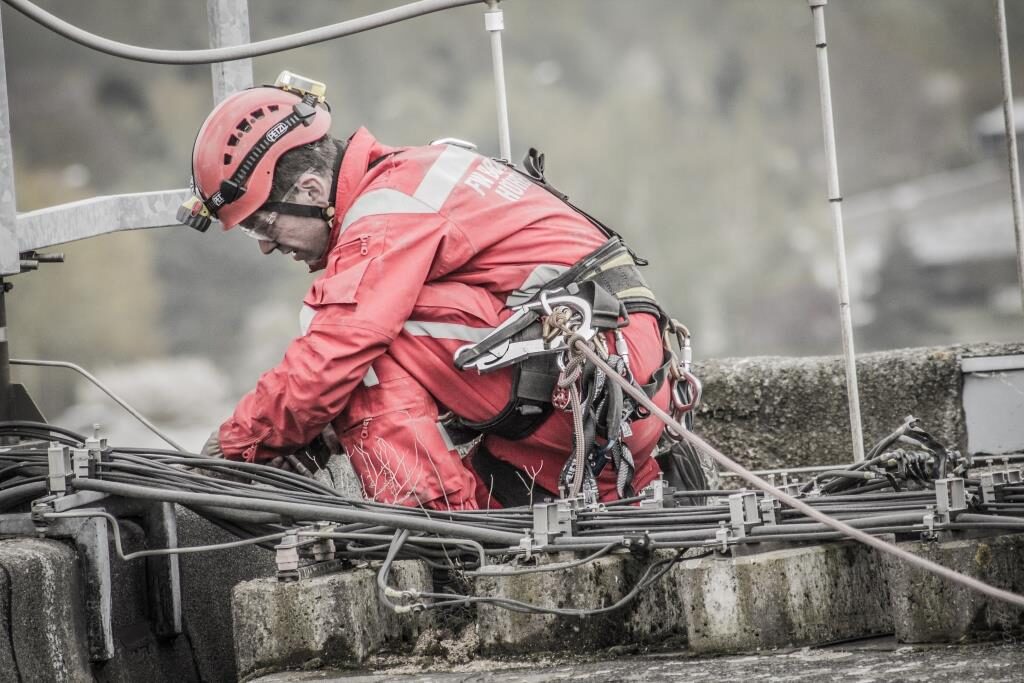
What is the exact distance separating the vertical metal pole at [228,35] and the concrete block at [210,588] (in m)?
1.60

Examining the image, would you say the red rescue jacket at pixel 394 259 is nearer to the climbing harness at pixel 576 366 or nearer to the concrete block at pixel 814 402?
the climbing harness at pixel 576 366

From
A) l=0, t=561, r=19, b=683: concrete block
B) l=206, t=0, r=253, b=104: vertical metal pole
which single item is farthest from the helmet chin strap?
l=0, t=561, r=19, b=683: concrete block

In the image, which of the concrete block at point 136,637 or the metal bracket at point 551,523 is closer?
the metal bracket at point 551,523

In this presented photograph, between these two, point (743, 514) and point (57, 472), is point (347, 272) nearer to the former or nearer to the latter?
point (57, 472)

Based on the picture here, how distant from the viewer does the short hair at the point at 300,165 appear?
3.83 m

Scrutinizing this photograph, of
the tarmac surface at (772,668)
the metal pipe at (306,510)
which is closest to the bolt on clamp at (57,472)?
the metal pipe at (306,510)

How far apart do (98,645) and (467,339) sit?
124 cm

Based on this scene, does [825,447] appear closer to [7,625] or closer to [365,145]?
[365,145]

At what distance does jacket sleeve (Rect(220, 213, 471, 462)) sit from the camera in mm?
3416

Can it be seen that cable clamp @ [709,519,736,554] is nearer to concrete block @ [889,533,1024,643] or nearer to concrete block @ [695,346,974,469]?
concrete block @ [889,533,1024,643]

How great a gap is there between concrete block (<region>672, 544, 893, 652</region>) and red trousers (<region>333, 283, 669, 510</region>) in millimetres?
941

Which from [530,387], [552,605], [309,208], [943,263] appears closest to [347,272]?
[309,208]

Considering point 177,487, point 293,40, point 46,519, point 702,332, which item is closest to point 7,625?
point 46,519

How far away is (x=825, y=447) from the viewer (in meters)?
4.98
